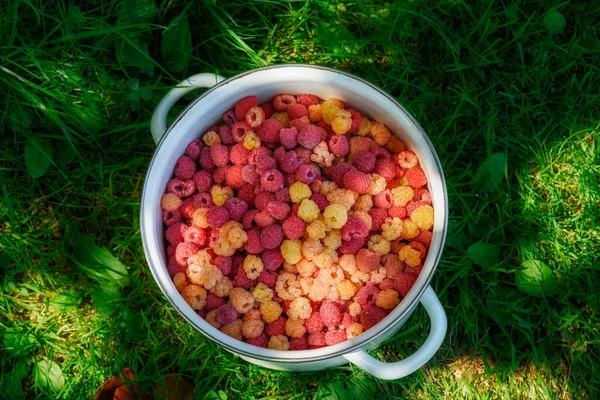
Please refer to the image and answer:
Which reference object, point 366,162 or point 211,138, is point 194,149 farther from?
point 366,162

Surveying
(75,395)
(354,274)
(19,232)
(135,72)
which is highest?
(135,72)

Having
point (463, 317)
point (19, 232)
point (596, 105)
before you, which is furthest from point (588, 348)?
point (19, 232)

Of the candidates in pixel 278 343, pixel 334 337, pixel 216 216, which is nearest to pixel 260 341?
pixel 278 343

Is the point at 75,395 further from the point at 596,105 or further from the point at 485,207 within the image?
the point at 596,105

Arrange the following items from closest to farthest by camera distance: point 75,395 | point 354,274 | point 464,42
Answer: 1. point 354,274
2. point 75,395
3. point 464,42

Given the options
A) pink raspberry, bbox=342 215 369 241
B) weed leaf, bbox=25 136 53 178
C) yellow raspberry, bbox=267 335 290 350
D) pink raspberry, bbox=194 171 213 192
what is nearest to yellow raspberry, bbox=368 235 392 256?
pink raspberry, bbox=342 215 369 241

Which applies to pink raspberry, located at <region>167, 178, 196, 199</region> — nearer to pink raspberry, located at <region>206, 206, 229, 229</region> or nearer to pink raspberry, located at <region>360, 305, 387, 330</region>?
pink raspberry, located at <region>206, 206, 229, 229</region>
